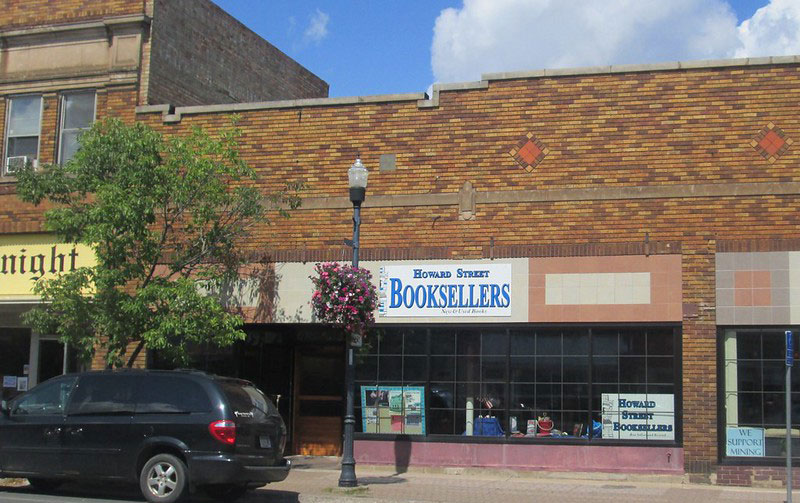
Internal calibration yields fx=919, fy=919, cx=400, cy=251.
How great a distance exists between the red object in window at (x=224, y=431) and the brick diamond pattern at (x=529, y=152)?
23.1ft

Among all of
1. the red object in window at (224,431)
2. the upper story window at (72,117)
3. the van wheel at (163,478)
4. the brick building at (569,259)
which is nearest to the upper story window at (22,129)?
the upper story window at (72,117)

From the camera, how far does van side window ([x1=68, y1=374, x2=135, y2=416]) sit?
1221 cm

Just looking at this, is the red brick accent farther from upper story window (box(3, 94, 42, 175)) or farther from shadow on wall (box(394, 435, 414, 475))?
upper story window (box(3, 94, 42, 175))

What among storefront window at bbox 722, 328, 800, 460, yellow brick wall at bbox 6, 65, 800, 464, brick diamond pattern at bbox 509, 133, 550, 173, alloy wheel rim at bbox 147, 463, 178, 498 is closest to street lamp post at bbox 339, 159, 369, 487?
yellow brick wall at bbox 6, 65, 800, 464

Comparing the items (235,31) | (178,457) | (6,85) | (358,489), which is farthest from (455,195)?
(6,85)

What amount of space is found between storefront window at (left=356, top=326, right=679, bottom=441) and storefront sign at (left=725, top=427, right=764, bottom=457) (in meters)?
0.87

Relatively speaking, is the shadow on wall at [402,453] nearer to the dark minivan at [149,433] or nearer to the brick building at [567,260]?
the brick building at [567,260]

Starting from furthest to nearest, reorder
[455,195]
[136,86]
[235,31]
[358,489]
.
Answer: [235,31] → [136,86] → [455,195] → [358,489]

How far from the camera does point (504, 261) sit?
15.6 metres

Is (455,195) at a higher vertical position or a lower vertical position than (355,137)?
lower

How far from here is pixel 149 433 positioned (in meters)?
11.8

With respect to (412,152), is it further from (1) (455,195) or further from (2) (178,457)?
(2) (178,457)

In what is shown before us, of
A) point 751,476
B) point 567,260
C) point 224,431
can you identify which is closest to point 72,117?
point 224,431

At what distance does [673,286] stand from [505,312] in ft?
9.03
